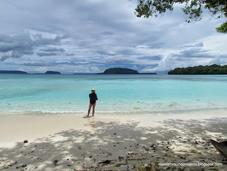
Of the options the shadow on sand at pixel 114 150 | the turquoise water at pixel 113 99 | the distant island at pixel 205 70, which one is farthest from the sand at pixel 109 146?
the distant island at pixel 205 70

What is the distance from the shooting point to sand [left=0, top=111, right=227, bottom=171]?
6479 millimetres

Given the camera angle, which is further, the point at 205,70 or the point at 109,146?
the point at 205,70

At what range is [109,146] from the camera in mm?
8492

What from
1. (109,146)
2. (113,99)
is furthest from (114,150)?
(113,99)

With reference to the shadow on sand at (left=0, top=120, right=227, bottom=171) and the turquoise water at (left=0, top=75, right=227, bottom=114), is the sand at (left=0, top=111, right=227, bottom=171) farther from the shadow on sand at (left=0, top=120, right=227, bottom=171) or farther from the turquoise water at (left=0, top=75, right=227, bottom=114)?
the turquoise water at (left=0, top=75, right=227, bottom=114)

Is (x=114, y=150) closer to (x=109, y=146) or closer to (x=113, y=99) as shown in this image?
(x=109, y=146)

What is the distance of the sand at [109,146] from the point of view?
648cm

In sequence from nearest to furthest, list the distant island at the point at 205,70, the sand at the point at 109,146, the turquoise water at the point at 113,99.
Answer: the sand at the point at 109,146 < the turquoise water at the point at 113,99 < the distant island at the point at 205,70

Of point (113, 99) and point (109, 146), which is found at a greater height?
point (109, 146)

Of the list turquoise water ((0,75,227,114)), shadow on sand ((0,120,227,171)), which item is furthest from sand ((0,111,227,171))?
turquoise water ((0,75,227,114))

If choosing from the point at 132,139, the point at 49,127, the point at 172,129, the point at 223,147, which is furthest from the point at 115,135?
the point at 223,147

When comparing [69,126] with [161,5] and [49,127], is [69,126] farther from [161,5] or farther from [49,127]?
[161,5]

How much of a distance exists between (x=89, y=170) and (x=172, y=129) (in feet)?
19.7

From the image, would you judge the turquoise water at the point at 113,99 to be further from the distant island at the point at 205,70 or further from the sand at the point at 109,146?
the distant island at the point at 205,70
